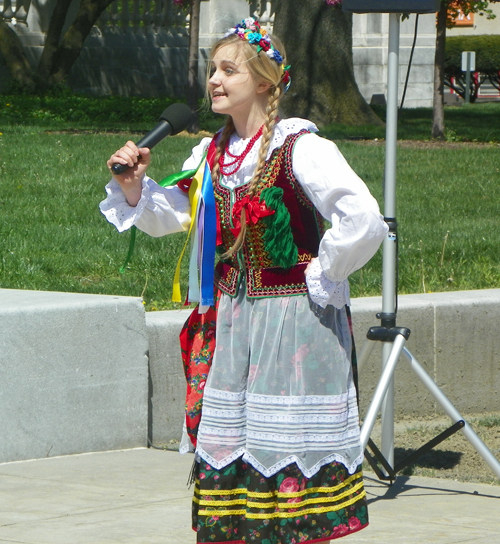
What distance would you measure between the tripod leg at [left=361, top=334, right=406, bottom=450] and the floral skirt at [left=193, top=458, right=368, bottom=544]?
92 centimetres

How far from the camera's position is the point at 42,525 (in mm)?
4273

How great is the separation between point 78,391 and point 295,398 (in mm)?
2116

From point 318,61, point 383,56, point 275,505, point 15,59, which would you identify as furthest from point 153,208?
point 383,56

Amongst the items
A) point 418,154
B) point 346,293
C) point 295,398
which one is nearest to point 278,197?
point 346,293

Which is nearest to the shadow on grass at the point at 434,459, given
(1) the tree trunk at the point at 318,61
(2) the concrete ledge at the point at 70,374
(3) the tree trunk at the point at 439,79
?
(2) the concrete ledge at the point at 70,374

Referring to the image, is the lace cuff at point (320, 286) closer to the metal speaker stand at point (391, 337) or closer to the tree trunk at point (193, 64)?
the metal speaker stand at point (391, 337)

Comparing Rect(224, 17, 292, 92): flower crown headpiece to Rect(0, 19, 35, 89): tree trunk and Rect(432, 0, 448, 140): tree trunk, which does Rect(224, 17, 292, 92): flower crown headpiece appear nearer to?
Rect(432, 0, 448, 140): tree trunk

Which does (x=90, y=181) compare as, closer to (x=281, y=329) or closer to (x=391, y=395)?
(x=391, y=395)

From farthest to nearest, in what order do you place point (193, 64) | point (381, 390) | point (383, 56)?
point (383, 56)
point (193, 64)
point (381, 390)

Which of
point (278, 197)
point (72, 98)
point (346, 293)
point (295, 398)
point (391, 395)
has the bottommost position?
point (72, 98)

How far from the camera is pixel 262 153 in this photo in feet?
11.3

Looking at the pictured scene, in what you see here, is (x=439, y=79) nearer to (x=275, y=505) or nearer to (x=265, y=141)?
(x=265, y=141)

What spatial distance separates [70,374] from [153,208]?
1.84 meters

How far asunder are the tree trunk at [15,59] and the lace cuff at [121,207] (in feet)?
55.3
